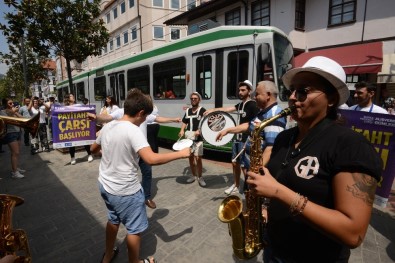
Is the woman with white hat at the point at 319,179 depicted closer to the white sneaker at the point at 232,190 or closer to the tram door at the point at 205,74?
the white sneaker at the point at 232,190

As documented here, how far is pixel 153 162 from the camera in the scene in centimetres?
227

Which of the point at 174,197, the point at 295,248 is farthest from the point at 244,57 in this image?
the point at 295,248

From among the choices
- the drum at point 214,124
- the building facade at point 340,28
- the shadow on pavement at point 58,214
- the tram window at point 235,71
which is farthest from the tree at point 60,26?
the drum at point 214,124

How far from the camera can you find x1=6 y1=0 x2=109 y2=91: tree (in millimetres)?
11211

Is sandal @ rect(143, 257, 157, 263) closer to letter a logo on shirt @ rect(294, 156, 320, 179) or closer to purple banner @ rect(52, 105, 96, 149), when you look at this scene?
letter a logo on shirt @ rect(294, 156, 320, 179)

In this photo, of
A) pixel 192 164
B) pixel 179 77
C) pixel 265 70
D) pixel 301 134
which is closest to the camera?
pixel 301 134

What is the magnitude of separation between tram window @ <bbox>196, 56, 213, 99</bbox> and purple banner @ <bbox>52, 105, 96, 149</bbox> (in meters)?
3.53

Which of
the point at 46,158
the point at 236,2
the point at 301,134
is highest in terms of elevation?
the point at 236,2

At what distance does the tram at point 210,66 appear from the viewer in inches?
248

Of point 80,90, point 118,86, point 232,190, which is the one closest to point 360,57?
point 232,190

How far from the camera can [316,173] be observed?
1284 mm

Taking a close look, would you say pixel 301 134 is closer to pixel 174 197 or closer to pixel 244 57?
pixel 174 197

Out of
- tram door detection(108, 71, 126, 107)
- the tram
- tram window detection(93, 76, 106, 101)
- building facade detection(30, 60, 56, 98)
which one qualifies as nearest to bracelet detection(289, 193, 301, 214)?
the tram

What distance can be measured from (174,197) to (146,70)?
6.05 meters
